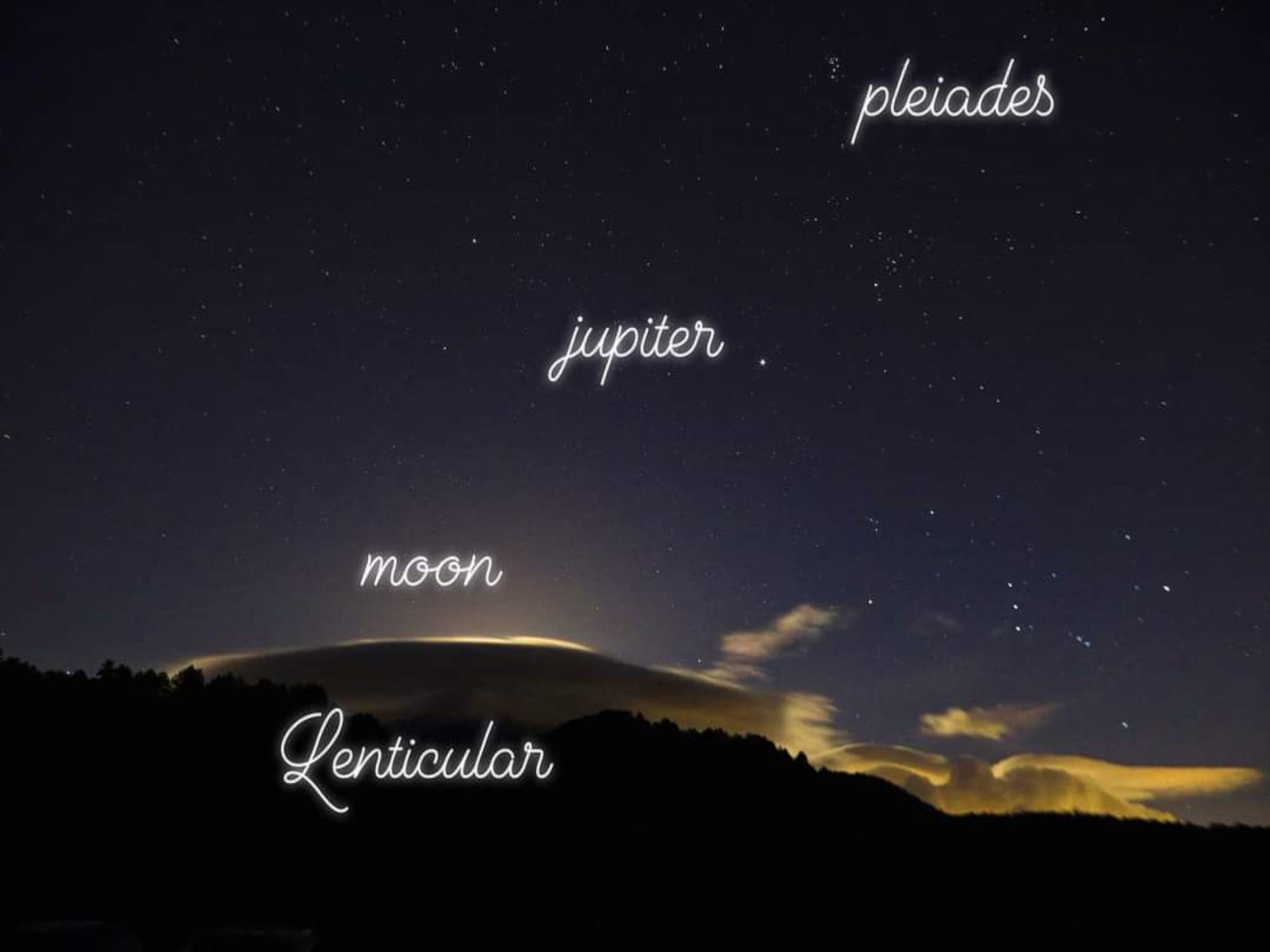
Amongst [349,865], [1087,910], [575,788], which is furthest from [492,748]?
[1087,910]

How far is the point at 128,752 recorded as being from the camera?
154 feet

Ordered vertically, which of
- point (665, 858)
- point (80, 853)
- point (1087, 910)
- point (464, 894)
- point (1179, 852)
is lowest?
point (80, 853)

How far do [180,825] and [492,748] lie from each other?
14.0 meters

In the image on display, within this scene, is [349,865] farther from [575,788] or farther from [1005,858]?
[1005,858]

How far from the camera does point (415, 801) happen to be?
47.9 m

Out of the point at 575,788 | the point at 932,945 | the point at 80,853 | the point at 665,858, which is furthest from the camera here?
the point at 575,788

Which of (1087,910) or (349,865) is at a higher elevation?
(1087,910)

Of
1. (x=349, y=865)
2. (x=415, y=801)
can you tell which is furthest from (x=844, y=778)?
(x=349, y=865)

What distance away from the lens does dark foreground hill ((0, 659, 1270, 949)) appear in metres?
35.2

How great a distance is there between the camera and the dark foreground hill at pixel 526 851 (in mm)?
35188

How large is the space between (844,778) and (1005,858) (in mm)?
14338

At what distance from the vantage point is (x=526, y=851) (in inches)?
1724

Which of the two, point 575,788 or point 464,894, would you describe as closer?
point 464,894

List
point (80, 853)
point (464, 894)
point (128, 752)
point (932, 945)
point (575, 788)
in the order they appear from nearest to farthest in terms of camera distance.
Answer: point (932, 945), point (80, 853), point (464, 894), point (128, 752), point (575, 788)
